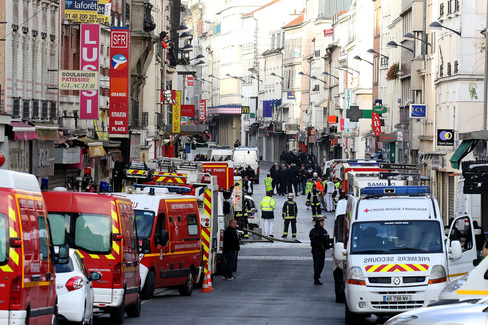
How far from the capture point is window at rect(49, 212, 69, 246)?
1769 centimetres

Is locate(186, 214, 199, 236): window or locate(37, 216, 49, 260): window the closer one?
locate(37, 216, 49, 260): window

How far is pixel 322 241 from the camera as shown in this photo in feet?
91.9

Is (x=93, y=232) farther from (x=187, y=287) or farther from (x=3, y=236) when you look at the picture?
(x=187, y=287)

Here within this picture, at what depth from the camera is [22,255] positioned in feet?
40.4

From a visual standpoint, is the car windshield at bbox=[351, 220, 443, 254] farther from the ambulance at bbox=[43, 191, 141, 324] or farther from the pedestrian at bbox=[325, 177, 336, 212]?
the pedestrian at bbox=[325, 177, 336, 212]

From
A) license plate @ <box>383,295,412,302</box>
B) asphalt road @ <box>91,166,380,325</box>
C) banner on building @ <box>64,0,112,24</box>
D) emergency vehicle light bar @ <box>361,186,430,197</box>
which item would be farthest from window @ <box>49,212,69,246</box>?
banner on building @ <box>64,0,112,24</box>

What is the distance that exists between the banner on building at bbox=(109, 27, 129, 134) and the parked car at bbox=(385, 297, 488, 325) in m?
31.2

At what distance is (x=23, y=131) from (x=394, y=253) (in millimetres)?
13035

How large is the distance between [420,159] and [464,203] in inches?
1017

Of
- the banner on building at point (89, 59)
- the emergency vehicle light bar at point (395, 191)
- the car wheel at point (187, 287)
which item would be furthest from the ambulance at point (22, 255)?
the banner on building at point (89, 59)

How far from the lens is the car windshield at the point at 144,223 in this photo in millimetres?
23938

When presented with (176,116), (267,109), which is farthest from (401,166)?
(267,109)

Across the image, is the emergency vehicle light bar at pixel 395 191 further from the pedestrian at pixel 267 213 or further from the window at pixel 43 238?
the pedestrian at pixel 267 213

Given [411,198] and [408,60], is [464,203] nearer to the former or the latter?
[411,198]
